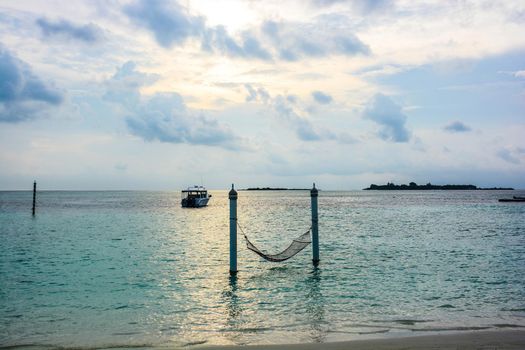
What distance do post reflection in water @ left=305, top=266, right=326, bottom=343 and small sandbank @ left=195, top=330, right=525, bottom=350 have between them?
3.58 ft

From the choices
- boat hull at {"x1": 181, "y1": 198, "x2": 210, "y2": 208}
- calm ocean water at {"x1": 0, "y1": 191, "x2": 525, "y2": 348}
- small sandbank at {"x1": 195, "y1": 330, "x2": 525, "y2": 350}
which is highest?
boat hull at {"x1": 181, "y1": 198, "x2": 210, "y2": 208}

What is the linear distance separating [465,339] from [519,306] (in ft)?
17.9

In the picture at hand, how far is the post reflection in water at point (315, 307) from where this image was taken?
35.3 ft

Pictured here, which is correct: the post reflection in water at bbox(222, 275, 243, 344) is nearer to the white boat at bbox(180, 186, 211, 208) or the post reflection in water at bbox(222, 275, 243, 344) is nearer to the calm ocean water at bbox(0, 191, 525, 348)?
the calm ocean water at bbox(0, 191, 525, 348)

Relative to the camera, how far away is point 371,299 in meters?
14.6

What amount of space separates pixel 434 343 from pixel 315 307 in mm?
5169

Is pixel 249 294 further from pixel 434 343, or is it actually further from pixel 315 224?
pixel 434 343

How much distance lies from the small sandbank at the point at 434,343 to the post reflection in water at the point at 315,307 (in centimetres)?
109

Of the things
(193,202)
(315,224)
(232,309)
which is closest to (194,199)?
(193,202)

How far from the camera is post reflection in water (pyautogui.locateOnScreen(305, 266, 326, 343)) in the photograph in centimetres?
1074

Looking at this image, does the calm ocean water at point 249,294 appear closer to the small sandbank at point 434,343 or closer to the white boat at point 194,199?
the small sandbank at point 434,343

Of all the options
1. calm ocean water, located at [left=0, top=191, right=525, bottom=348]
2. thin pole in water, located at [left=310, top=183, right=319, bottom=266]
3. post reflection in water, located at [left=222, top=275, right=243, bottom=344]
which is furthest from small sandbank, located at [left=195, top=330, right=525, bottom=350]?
thin pole in water, located at [left=310, top=183, right=319, bottom=266]

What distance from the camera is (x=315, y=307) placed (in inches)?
538

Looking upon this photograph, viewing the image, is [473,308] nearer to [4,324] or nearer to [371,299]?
[371,299]
